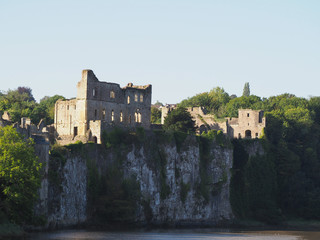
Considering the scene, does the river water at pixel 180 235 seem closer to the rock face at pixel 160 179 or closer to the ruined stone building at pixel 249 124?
the rock face at pixel 160 179

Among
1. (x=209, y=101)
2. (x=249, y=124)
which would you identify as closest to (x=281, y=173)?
(x=249, y=124)

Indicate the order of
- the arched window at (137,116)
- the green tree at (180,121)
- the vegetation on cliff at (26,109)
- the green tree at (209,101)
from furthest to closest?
the green tree at (209,101)
the vegetation on cliff at (26,109)
the green tree at (180,121)
the arched window at (137,116)

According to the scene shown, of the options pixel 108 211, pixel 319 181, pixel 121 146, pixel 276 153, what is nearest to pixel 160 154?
pixel 121 146

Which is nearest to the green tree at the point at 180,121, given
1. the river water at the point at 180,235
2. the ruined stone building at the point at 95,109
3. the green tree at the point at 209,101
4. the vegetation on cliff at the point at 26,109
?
the ruined stone building at the point at 95,109

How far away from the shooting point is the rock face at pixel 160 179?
78875mm

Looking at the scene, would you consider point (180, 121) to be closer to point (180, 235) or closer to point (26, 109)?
point (26, 109)

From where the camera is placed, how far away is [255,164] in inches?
4151

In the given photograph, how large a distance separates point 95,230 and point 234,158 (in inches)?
1212

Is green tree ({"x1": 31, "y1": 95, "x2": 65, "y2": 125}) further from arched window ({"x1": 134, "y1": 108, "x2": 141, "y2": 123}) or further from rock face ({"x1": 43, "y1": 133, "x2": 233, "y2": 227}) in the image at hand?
rock face ({"x1": 43, "y1": 133, "x2": 233, "y2": 227})

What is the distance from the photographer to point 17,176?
64250 millimetres

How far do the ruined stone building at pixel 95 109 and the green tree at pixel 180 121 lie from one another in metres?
3.48

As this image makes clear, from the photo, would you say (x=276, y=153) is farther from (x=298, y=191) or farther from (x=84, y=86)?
(x=84, y=86)

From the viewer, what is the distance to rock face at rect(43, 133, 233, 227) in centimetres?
7888

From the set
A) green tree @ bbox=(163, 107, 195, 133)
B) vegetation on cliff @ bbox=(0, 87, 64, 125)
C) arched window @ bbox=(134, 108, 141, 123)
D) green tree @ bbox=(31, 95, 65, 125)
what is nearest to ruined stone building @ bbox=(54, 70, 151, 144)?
arched window @ bbox=(134, 108, 141, 123)
